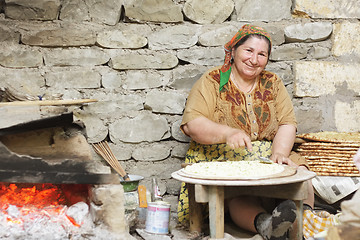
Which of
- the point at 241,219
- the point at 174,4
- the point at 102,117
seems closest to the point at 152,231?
the point at 241,219

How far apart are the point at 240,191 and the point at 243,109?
0.71m

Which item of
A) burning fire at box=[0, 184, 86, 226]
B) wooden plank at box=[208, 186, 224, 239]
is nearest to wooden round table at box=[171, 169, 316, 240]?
wooden plank at box=[208, 186, 224, 239]

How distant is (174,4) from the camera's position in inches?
141

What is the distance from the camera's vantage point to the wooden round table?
92.1 inches

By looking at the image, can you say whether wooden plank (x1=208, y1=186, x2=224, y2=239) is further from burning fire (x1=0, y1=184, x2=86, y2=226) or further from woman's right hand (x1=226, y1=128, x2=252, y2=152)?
burning fire (x1=0, y1=184, x2=86, y2=226)

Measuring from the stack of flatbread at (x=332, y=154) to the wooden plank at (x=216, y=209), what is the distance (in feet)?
3.15

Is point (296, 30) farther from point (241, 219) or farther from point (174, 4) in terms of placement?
point (241, 219)

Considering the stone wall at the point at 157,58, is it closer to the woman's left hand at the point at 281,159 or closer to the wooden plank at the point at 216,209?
the woman's left hand at the point at 281,159

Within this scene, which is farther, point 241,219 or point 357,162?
point 241,219

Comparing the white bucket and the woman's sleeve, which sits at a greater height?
the woman's sleeve

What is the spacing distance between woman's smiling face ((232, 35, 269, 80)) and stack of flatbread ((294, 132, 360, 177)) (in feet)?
2.10

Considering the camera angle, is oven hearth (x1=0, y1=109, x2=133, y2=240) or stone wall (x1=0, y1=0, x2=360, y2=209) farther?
stone wall (x1=0, y1=0, x2=360, y2=209)

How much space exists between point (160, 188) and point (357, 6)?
2232mm

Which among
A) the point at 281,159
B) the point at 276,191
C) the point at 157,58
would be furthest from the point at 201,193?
the point at 157,58
